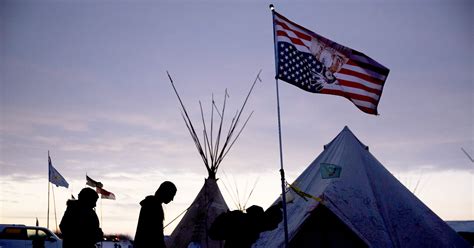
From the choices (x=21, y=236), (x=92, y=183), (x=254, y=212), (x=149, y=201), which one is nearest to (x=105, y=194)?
(x=92, y=183)

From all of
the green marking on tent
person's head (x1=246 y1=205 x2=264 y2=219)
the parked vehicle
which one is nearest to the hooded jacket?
person's head (x1=246 y1=205 x2=264 y2=219)

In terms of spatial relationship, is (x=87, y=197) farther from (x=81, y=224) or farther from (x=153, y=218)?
(x=153, y=218)

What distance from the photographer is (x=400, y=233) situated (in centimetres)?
1188

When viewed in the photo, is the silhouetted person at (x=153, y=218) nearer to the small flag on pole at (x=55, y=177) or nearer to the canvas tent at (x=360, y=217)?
the canvas tent at (x=360, y=217)

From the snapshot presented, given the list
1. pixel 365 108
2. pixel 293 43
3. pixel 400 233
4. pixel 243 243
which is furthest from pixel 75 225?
pixel 400 233

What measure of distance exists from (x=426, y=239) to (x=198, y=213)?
6263mm

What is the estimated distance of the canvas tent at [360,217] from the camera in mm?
11664

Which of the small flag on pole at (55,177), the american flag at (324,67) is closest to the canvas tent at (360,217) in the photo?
the american flag at (324,67)

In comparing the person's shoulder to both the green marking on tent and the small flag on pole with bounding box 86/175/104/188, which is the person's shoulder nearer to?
the green marking on tent

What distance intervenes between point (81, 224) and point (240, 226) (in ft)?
6.61

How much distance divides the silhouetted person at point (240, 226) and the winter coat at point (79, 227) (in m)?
1.61

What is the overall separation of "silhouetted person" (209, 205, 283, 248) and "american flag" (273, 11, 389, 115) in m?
4.52

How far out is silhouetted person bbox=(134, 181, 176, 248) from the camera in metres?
5.21

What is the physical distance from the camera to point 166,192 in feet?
17.2
